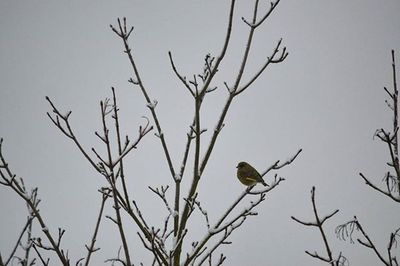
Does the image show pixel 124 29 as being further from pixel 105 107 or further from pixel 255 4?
pixel 255 4

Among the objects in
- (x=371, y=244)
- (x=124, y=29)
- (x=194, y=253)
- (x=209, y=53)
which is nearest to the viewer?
(x=371, y=244)

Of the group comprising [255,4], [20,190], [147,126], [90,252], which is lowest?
[90,252]

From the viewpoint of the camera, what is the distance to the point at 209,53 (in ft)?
11.6

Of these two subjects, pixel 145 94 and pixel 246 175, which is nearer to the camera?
pixel 145 94

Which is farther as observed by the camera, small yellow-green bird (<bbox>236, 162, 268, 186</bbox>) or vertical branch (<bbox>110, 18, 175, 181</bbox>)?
small yellow-green bird (<bbox>236, 162, 268, 186</bbox>)

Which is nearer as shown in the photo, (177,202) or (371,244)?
(371,244)

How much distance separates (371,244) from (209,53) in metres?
2.22

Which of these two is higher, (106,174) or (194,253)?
(106,174)

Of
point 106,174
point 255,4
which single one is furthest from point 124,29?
point 106,174

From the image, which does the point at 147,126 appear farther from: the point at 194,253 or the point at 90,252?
the point at 90,252

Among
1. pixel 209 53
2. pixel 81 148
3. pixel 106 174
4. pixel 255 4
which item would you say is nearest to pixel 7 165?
pixel 81 148

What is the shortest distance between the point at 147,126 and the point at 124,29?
1216 mm

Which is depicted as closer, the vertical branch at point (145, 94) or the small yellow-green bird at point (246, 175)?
the vertical branch at point (145, 94)

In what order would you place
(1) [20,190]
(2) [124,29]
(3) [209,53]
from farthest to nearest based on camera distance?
(2) [124,29] < (3) [209,53] < (1) [20,190]
